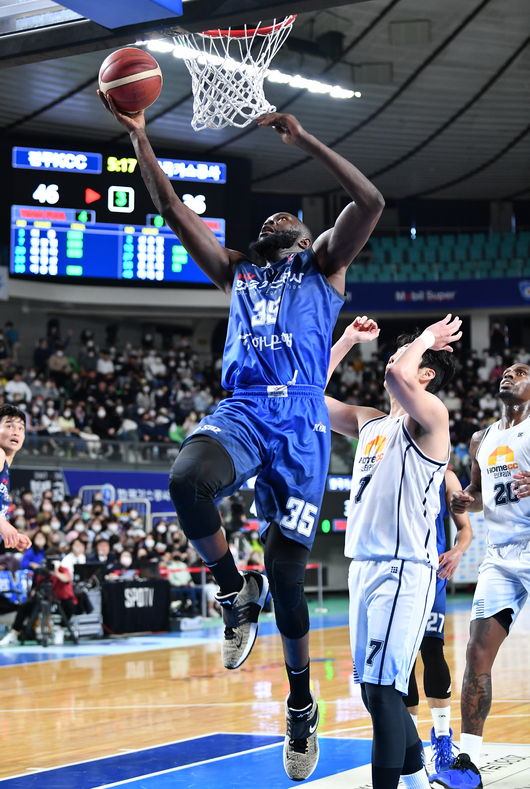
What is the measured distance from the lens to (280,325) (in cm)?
451

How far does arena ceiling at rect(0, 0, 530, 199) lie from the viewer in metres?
21.2

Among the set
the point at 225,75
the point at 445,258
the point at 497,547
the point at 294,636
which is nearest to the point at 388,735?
the point at 294,636

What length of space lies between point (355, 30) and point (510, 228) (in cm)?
1194

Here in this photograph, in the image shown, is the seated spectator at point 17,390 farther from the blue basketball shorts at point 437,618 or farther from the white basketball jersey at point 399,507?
the white basketball jersey at point 399,507

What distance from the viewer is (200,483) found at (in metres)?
4.03

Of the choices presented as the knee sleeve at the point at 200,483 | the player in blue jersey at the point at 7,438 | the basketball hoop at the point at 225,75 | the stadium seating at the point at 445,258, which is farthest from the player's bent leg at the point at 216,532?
the stadium seating at the point at 445,258

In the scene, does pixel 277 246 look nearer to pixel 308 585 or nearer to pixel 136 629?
pixel 136 629

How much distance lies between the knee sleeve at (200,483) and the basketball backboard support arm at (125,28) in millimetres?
2054

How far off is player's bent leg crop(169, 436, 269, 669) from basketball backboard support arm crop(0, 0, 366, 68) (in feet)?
6.68

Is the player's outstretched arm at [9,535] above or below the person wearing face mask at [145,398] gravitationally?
below

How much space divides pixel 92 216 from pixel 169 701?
13089mm

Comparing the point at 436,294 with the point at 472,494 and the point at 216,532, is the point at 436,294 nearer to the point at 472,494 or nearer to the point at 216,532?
the point at 472,494

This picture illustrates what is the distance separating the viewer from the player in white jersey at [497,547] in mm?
6098

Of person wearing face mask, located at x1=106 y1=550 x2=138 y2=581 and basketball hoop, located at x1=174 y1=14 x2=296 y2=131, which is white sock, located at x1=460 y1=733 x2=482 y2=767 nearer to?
basketball hoop, located at x1=174 y1=14 x2=296 y2=131
